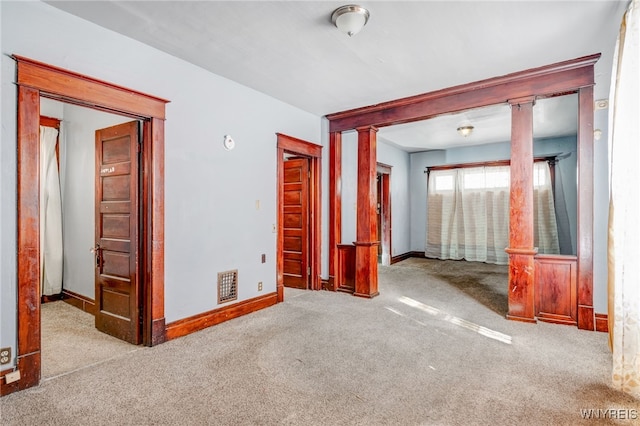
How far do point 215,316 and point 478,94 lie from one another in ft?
12.5

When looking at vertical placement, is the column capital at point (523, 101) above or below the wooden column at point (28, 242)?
above

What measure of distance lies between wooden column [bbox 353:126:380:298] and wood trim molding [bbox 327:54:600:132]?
25 cm

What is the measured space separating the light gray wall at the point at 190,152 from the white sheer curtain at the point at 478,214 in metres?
4.61

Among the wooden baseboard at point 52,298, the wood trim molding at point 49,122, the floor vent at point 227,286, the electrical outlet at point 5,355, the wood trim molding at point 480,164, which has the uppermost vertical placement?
the wood trim molding at point 49,122

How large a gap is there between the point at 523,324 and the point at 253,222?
3.14m

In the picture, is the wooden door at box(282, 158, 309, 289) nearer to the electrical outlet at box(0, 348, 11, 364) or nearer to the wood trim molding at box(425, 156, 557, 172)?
the electrical outlet at box(0, 348, 11, 364)

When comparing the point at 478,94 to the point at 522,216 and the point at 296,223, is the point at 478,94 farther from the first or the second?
the point at 296,223

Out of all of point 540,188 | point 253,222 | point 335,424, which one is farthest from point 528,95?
point 540,188

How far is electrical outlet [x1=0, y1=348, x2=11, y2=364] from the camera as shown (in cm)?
217

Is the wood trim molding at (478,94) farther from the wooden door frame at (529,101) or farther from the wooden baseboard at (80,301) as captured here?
the wooden baseboard at (80,301)

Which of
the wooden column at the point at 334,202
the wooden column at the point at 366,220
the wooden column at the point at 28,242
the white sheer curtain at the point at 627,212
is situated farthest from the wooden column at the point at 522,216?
the wooden column at the point at 28,242

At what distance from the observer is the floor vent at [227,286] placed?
3611mm

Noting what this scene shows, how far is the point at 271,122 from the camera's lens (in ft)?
14.1

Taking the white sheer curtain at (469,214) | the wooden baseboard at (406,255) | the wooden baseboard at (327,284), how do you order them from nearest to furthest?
the wooden baseboard at (327,284) → the white sheer curtain at (469,214) → the wooden baseboard at (406,255)
